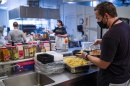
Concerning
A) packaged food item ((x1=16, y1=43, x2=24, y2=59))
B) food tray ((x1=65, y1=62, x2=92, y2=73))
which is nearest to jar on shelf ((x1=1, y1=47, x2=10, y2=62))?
A: packaged food item ((x1=16, y1=43, x2=24, y2=59))

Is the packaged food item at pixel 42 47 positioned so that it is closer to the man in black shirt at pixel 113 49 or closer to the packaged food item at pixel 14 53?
the packaged food item at pixel 14 53

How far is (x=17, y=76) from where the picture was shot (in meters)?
1.57

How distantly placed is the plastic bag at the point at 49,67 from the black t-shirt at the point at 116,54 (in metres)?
0.49

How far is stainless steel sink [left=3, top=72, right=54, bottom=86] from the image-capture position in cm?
152

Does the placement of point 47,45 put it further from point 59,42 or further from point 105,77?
point 105,77

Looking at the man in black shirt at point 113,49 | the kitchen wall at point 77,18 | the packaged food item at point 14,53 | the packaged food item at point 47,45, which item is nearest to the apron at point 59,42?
the packaged food item at point 47,45

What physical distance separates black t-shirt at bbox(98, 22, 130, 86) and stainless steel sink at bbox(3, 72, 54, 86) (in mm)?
599

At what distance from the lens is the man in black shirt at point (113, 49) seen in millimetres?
1152

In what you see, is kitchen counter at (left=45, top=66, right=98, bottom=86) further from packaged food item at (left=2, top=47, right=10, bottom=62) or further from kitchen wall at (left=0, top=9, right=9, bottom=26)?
kitchen wall at (left=0, top=9, right=9, bottom=26)

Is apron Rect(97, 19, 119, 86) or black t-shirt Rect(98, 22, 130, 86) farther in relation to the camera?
apron Rect(97, 19, 119, 86)

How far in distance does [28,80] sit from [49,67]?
13.0 inches

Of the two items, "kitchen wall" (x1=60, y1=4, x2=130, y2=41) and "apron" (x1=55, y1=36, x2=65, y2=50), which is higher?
"kitchen wall" (x1=60, y1=4, x2=130, y2=41)

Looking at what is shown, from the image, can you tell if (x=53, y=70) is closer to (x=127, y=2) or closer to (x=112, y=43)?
(x=112, y=43)

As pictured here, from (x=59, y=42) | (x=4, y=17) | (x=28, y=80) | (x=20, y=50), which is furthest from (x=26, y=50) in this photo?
(x=4, y=17)
